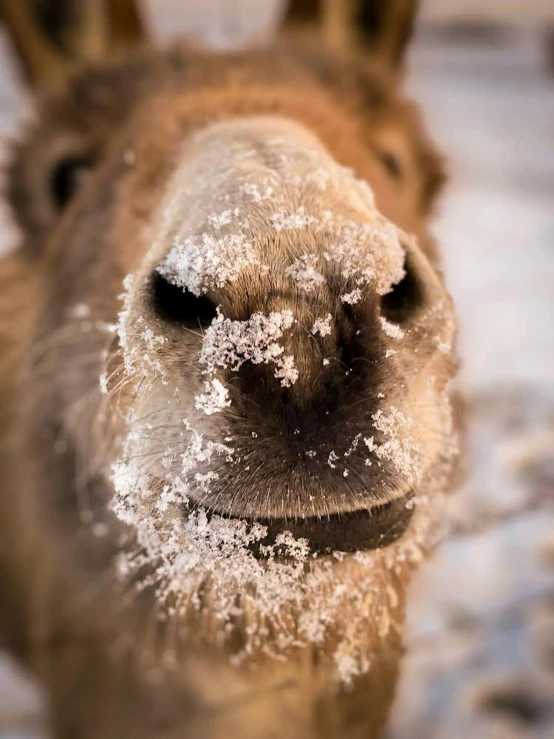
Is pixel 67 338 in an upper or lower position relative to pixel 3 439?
upper

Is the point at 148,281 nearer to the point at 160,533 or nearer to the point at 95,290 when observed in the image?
the point at 160,533

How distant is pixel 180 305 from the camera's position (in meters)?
0.60

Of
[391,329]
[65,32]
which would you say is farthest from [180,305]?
[65,32]

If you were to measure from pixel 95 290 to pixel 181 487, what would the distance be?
1.77 ft

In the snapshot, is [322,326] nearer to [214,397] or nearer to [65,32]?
[214,397]

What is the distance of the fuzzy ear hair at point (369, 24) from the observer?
1655mm

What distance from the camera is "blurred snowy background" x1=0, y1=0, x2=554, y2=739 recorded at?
1.62 m

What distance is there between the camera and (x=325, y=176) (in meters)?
0.68

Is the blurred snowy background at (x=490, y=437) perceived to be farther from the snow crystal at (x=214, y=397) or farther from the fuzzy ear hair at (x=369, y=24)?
the snow crystal at (x=214, y=397)

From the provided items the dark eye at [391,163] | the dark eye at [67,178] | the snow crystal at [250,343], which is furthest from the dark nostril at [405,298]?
the dark eye at [67,178]

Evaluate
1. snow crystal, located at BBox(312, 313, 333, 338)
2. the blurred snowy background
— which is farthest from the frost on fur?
the blurred snowy background

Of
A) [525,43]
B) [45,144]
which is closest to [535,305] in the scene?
A: [45,144]

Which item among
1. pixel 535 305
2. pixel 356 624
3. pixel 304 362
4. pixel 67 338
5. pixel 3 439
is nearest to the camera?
pixel 304 362

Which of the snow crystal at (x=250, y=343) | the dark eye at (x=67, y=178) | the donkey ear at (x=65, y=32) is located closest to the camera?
the snow crystal at (x=250, y=343)
